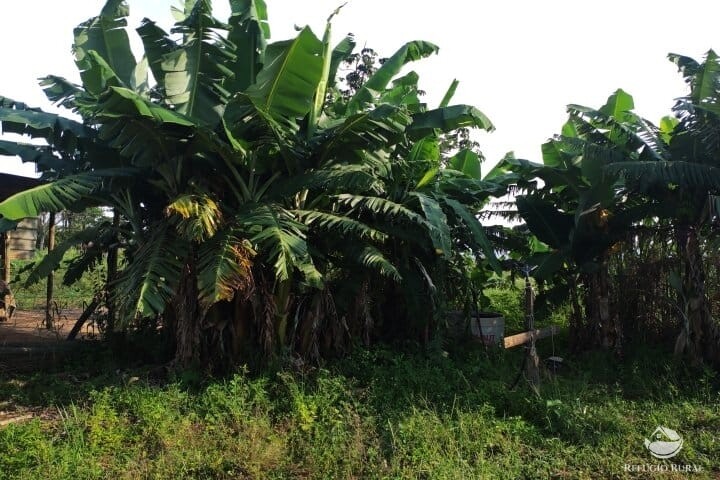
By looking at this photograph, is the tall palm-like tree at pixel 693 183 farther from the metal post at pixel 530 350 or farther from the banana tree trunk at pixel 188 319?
the banana tree trunk at pixel 188 319

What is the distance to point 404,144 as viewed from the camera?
268 inches

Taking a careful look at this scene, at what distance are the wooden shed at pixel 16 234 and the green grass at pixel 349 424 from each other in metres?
3.24

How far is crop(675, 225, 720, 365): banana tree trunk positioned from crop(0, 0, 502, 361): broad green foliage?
2747 mm

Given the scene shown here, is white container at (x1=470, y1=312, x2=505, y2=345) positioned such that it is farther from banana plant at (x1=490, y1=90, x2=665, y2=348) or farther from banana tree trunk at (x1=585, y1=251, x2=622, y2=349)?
banana tree trunk at (x1=585, y1=251, x2=622, y2=349)

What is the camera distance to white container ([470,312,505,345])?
8.05 meters

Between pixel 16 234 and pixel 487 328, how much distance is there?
10.5 m

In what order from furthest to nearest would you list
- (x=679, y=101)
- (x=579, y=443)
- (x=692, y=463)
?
(x=679, y=101), (x=579, y=443), (x=692, y=463)

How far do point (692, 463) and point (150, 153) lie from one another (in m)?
6.01

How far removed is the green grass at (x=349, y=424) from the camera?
4.22 m

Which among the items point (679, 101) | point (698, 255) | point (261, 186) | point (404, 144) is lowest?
point (698, 255)

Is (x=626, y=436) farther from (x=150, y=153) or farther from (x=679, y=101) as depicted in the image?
(x=150, y=153)

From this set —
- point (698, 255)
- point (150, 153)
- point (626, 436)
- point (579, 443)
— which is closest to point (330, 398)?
point (579, 443)

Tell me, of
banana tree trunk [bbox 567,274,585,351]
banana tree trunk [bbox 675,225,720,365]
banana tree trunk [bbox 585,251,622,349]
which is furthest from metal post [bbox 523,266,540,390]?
banana tree trunk [bbox 567,274,585,351]

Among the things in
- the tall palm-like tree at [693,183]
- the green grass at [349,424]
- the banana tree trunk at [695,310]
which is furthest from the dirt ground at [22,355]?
the banana tree trunk at [695,310]
